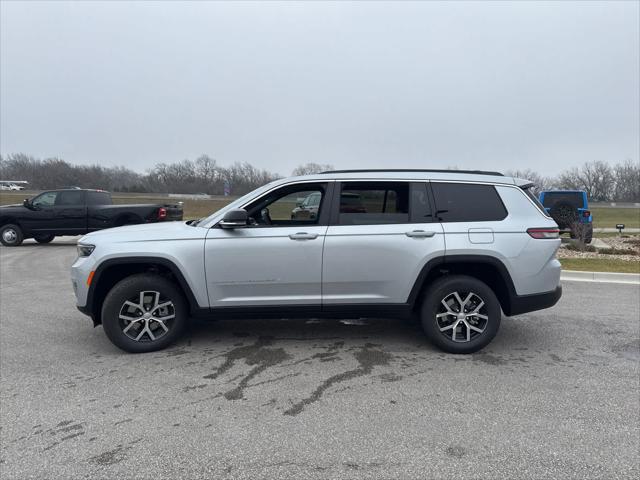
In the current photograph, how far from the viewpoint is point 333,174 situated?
410 cm

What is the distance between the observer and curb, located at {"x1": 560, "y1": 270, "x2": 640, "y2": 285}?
754 centimetres

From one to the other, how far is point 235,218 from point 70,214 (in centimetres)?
1117

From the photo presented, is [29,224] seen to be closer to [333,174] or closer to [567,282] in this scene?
[333,174]

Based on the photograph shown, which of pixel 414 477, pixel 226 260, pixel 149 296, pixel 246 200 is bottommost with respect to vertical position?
pixel 414 477

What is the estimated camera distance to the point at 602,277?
25.4 ft

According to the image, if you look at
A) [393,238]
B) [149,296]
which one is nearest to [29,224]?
[149,296]

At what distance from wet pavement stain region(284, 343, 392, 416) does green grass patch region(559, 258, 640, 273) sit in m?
6.43

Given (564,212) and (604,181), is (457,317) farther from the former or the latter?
(604,181)

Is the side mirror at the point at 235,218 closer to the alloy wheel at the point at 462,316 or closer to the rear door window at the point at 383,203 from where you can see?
the rear door window at the point at 383,203

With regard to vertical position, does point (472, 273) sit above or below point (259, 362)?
above

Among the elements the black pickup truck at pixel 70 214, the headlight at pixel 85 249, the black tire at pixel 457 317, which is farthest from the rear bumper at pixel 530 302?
the black pickup truck at pixel 70 214

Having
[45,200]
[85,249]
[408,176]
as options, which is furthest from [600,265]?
[45,200]

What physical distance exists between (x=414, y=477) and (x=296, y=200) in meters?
2.86

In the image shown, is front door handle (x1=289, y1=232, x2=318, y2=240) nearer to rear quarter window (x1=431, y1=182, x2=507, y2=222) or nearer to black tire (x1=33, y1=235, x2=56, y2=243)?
rear quarter window (x1=431, y1=182, x2=507, y2=222)
